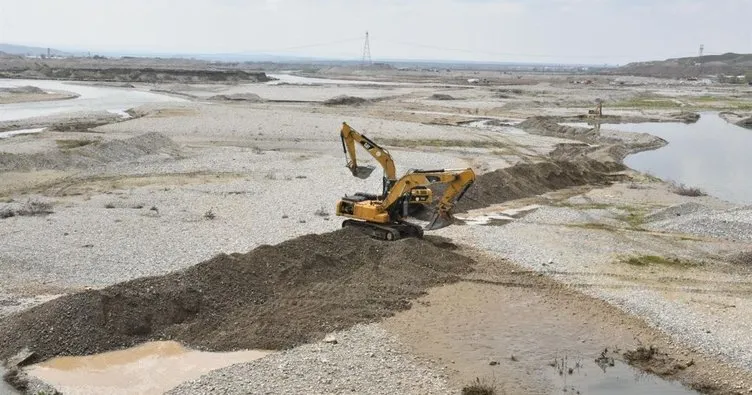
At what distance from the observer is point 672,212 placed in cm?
2305

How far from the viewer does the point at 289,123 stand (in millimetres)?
47312

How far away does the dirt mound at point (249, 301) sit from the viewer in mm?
11711

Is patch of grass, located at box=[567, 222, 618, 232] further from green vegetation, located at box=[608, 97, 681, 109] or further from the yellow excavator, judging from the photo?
green vegetation, located at box=[608, 97, 681, 109]

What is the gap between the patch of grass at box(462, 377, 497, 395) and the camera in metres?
10.4

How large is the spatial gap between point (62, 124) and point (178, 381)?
3761cm

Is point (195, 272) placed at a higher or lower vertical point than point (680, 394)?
higher

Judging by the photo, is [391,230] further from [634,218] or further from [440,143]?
[440,143]

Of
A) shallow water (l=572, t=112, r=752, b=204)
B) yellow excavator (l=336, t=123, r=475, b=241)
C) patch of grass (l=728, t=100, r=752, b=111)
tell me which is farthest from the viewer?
patch of grass (l=728, t=100, r=752, b=111)

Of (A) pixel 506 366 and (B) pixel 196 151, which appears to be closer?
(A) pixel 506 366

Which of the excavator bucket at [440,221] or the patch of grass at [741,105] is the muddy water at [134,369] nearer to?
the excavator bucket at [440,221]

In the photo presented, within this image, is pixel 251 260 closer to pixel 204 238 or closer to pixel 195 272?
pixel 195 272

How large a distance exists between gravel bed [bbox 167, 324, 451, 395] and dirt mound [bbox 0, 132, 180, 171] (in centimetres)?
2197

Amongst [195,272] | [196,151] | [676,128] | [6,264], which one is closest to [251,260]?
[195,272]

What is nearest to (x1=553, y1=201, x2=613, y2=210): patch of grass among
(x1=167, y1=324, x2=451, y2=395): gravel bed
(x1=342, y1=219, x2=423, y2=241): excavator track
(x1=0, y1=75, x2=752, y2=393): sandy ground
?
(x1=0, y1=75, x2=752, y2=393): sandy ground
